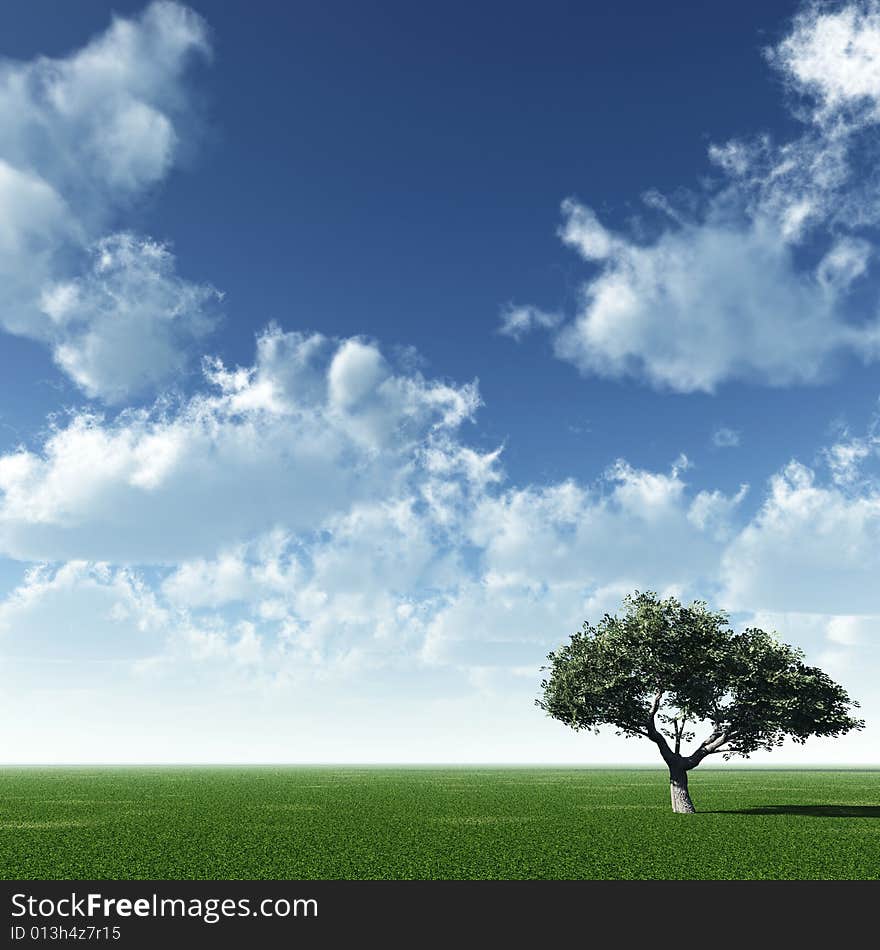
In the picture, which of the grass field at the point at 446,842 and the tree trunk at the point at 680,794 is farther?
the tree trunk at the point at 680,794

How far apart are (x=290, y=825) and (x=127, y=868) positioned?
Answer: 1793 cm

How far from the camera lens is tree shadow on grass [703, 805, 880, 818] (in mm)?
50688

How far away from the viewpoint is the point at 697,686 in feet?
156
